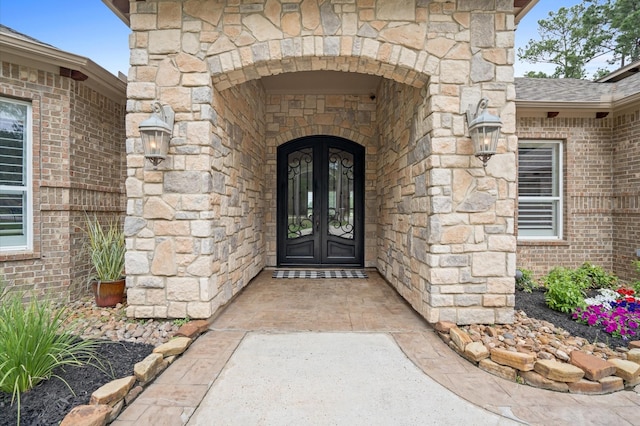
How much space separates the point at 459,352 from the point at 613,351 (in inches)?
48.8

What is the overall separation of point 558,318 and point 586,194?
9.59 ft

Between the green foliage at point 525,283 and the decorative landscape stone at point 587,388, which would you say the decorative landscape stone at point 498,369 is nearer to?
the decorative landscape stone at point 587,388

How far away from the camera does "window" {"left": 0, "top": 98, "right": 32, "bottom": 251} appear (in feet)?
11.6

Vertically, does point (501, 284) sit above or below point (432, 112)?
below

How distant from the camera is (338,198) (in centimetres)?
590

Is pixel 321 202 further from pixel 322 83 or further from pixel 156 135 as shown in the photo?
pixel 156 135

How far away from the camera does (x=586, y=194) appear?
5.14 metres

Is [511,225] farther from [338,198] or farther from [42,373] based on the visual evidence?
[42,373]

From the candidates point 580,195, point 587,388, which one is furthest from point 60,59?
point 580,195

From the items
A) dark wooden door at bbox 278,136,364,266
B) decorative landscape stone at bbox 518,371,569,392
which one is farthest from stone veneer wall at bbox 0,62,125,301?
decorative landscape stone at bbox 518,371,569,392

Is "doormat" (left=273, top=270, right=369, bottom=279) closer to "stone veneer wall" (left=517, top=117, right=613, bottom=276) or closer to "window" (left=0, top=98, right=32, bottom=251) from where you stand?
"stone veneer wall" (left=517, top=117, right=613, bottom=276)

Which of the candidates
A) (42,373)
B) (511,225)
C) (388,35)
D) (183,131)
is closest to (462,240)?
(511,225)

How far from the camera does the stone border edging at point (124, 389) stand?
1716 millimetres

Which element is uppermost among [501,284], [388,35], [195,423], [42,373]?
[388,35]
